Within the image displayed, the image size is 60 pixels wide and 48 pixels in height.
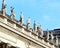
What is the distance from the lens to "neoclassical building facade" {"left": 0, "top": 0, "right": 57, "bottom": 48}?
41.5m

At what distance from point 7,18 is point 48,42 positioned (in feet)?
53.5

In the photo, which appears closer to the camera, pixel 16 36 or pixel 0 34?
pixel 0 34

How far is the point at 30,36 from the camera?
48.8 m

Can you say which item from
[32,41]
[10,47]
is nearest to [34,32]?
[32,41]

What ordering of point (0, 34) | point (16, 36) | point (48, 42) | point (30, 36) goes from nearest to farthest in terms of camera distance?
point (0, 34), point (16, 36), point (30, 36), point (48, 42)

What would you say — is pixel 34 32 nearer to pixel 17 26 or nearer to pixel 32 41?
pixel 32 41

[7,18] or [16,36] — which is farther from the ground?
[7,18]

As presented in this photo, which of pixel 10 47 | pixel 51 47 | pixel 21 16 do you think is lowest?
pixel 51 47

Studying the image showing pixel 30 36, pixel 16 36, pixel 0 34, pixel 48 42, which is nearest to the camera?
pixel 0 34

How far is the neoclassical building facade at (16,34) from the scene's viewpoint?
41.5 metres

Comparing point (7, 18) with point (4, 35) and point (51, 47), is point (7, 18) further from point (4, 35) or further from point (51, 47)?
point (51, 47)

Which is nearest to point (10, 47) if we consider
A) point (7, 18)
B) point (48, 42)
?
point (7, 18)

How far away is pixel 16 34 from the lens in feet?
147

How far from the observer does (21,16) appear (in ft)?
154
